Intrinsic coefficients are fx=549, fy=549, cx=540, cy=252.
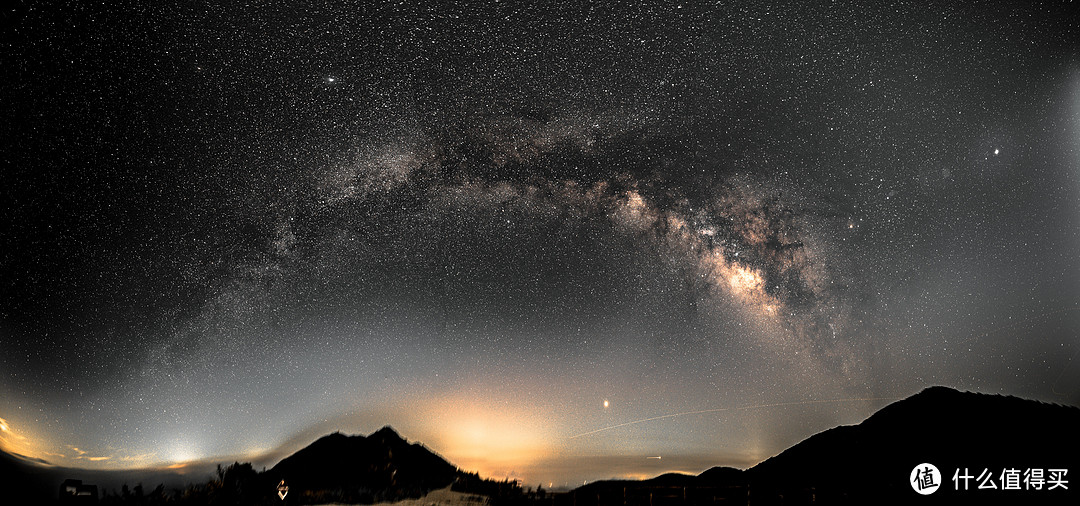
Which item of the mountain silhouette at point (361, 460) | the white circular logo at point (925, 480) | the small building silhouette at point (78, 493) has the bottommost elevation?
the mountain silhouette at point (361, 460)

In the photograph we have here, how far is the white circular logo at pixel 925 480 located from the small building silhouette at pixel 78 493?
80.0 ft

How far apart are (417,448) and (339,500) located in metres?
51.2

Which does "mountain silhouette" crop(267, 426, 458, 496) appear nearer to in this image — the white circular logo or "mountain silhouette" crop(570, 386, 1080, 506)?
"mountain silhouette" crop(570, 386, 1080, 506)

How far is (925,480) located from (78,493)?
2578 cm

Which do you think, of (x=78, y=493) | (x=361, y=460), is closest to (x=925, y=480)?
(x=78, y=493)

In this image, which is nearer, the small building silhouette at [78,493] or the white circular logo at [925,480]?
the white circular logo at [925,480]

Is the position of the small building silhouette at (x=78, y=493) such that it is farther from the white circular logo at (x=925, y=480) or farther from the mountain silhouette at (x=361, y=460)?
the mountain silhouette at (x=361, y=460)

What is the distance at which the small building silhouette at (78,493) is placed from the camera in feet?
55.4

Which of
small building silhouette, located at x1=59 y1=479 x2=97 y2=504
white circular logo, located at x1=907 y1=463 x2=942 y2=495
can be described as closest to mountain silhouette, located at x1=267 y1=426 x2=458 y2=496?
small building silhouette, located at x1=59 y1=479 x2=97 y2=504

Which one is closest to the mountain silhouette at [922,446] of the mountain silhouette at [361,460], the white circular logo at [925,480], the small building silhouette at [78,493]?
the white circular logo at [925,480]

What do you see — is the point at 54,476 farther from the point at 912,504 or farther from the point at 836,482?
the point at 836,482

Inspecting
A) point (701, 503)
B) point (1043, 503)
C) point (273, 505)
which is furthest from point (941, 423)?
point (273, 505)

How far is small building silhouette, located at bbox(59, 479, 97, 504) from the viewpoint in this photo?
55.4 feet

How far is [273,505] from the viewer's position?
75.5ft
